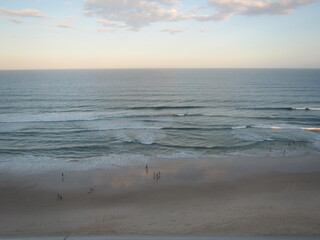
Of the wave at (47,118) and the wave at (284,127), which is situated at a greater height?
the wave at (47,118)

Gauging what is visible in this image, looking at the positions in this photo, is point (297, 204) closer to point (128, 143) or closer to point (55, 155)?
point (128, 143)

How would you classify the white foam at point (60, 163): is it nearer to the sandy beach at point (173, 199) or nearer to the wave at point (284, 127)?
the sandy beach at point (173, 199)

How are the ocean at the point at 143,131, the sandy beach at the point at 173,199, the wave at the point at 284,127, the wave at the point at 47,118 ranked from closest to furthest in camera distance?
the sandy beach at the point at 173,199 < the ocean at the point at 143,131 < the wave at the point at 284,127 < the wave at the point at 47,118

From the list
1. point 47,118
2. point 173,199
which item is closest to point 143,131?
point 173,199

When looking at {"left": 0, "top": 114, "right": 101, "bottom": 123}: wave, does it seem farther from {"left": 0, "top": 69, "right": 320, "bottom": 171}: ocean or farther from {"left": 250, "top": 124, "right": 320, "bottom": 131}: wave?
{"left": 250, "top": 124, "right": 320, "bottom": 131}: wave

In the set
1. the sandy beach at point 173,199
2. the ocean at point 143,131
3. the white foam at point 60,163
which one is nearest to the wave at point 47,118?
the ocean at point 143,131

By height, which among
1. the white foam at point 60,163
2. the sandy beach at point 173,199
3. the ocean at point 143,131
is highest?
the ocean at point 143,131

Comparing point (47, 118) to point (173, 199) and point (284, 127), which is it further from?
point (284, 127)

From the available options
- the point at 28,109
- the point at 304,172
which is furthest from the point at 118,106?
the point at 304,172

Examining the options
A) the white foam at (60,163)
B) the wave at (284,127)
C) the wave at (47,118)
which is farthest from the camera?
the wave at (47,118)
